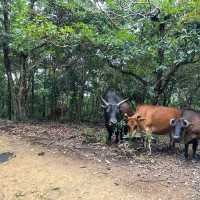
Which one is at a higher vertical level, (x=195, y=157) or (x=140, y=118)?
(x=140, y=118)

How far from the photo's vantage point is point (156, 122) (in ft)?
37.5

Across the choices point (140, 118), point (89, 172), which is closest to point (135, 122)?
point (140, 118)

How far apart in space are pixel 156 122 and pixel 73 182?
3366 millimetres

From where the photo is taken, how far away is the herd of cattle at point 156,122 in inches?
425

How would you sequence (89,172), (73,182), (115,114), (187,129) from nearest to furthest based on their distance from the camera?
(73,182), (89,172), (187,129), (115,114)

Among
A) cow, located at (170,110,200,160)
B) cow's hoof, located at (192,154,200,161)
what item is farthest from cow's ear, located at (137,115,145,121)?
cow's hoof, located at (192,154,200,161)

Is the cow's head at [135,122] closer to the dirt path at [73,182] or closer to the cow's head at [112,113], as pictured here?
the cow's head at [112,113]

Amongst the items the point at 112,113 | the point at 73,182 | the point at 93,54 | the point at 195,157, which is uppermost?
the point at 93,54

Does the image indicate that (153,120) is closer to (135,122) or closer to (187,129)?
(135,122)

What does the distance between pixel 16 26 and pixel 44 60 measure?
12.3 feet

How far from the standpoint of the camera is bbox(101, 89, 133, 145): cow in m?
11.8

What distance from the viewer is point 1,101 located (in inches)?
772

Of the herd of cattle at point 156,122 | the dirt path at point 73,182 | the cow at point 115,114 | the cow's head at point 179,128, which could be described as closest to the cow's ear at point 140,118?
the herd of cattle at point 156,122

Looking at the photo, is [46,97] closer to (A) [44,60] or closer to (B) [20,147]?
(A) [44,60]
